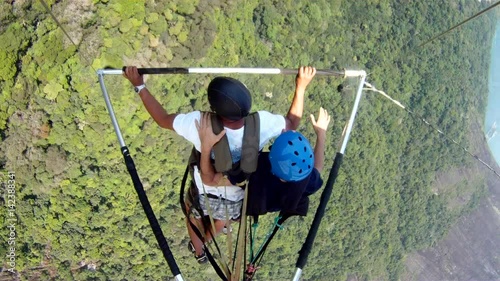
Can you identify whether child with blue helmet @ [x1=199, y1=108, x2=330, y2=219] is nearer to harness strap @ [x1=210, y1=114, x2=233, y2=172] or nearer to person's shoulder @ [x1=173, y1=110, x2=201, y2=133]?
harness strap @ [x1=210, y1=114, x2=233, y2=172]

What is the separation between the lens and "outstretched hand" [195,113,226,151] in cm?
276

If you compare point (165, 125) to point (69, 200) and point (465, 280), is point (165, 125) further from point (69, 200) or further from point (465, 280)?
point (465, 280)

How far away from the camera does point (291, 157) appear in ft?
8.56

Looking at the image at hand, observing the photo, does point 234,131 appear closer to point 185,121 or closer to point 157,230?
point 185,121

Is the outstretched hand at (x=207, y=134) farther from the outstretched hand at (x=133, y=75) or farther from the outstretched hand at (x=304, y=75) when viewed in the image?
the outstretched hand at (x=304, y=75)

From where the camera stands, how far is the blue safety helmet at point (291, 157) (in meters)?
2.62

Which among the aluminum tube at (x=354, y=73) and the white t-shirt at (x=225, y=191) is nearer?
the white t-shirt at (x=225, y=191)

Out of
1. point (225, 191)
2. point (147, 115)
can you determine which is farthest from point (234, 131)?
point (147, 115)

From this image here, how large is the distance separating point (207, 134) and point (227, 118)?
0.54 ft

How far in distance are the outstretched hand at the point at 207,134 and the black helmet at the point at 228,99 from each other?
10 centimetres

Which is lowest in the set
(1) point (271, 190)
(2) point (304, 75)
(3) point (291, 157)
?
(1) point (271, 190)

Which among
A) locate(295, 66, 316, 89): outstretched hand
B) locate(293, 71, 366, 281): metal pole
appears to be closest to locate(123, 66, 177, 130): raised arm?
locate(295, 66, 316, 89): outstretched hand

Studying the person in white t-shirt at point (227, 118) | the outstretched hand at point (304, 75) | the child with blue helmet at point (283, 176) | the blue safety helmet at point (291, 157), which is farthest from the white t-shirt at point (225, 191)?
the outstretched hand at point (304, 75)

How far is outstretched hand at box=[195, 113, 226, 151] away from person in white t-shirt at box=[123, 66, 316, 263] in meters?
0.07
